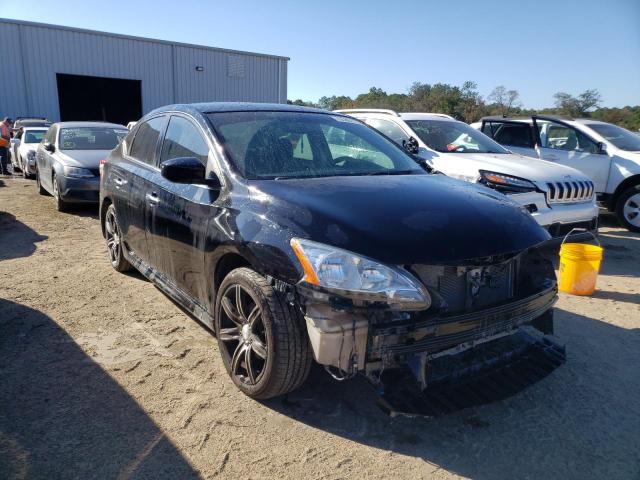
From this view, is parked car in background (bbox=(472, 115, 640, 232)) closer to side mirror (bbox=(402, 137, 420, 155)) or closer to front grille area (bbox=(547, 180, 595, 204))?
front grille area (bbox=(547, 180, 595, 204))

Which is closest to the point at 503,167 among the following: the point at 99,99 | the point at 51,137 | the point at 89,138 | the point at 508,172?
the point at 508,172

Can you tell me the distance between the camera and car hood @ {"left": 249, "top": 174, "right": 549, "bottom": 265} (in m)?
2.45

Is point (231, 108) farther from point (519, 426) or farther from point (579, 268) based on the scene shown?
point (579, 268)

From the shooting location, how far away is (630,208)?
8.10 meters

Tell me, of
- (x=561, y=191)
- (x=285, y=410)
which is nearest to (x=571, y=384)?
(x=285, y=410)

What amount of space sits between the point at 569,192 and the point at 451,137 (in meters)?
1.88

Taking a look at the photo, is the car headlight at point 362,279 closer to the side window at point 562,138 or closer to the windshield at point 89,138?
the side window at point 562,138

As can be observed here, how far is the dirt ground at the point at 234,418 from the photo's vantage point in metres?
2.38

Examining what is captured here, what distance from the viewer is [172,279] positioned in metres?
3.73

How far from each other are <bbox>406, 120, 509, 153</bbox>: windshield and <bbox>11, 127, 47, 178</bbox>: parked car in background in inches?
379

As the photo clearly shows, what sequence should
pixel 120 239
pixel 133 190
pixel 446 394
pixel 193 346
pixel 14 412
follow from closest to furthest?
pixel 446 394 → pixel 14 412 → pixel 193 346 → pixel 133 190 → pixel 120 239

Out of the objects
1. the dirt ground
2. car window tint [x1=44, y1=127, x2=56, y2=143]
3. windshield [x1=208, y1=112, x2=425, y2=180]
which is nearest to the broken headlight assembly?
car window tint [x1=44, y1=127, x2=56, y2=143]

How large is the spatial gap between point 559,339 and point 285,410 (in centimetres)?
229

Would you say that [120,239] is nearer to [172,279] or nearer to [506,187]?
[172,279]
